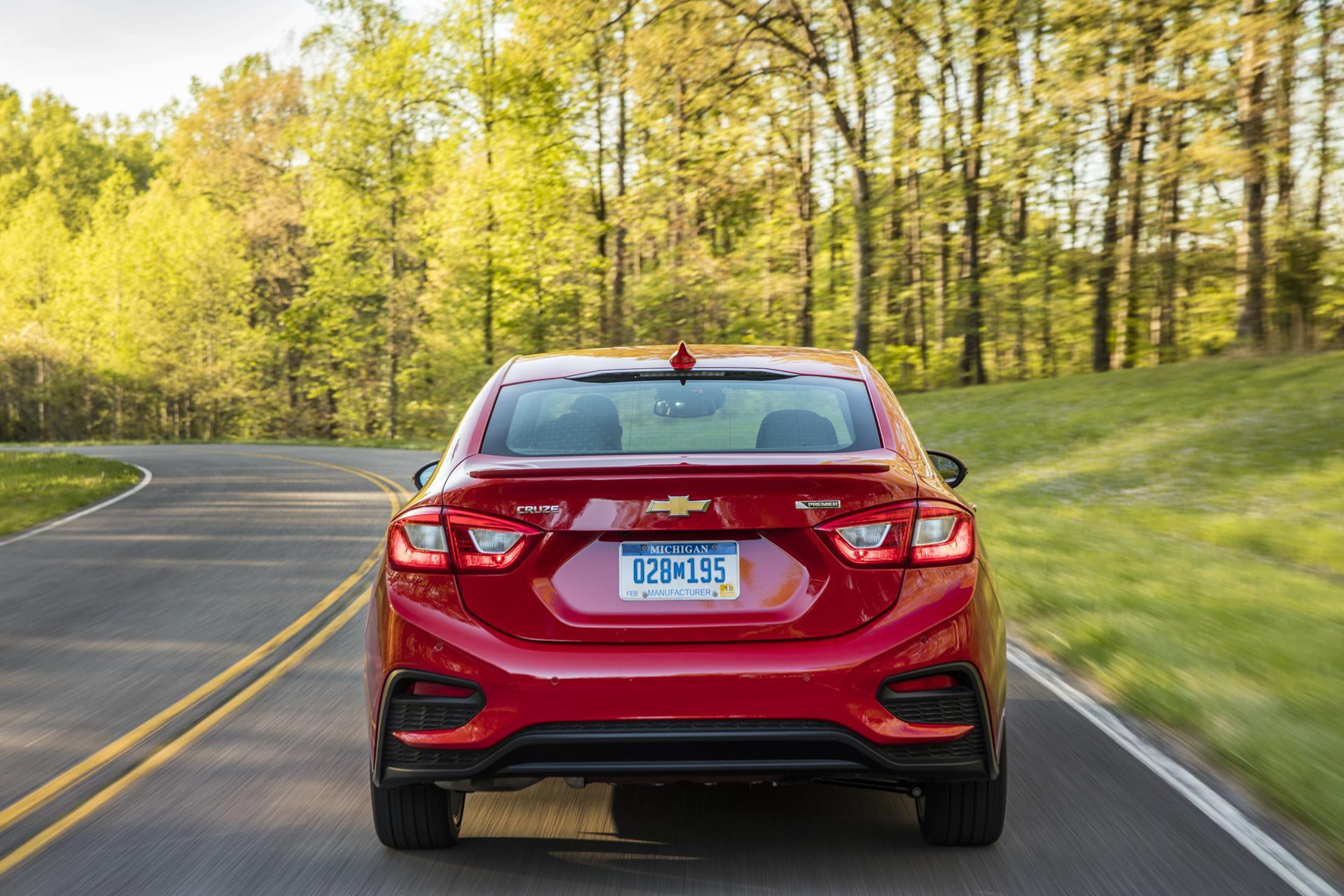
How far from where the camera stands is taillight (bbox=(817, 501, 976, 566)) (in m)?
3.36

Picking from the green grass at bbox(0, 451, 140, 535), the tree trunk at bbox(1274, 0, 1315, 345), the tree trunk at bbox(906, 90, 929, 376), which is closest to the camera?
the green grass at bbox(0, 451, 140, 535)

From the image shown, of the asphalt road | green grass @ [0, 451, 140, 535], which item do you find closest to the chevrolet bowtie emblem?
the asphalt road

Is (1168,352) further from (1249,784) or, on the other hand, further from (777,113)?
(1249,784)

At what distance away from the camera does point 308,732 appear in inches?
208

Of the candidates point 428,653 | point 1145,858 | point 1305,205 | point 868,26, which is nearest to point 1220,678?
point 1145,858

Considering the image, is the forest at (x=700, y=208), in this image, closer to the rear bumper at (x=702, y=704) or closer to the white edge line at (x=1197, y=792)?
the white edge line at (x=1197, y=792)

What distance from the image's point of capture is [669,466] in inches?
134

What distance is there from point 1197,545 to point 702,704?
9327mm

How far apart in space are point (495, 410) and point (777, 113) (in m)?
26.2

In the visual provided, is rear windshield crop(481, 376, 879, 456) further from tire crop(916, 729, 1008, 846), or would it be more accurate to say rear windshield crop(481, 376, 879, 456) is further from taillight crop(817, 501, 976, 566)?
tire crop(916, 729, 1008, 846)

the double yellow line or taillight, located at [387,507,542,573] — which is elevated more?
taillight, located at [387,507,542,573]

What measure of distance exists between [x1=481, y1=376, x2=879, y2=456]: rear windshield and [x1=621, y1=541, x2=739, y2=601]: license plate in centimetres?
43

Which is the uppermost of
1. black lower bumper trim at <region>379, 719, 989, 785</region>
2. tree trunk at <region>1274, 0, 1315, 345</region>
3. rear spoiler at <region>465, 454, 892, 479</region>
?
tree trunk at <region>1274, 0, 1315, 345</region>

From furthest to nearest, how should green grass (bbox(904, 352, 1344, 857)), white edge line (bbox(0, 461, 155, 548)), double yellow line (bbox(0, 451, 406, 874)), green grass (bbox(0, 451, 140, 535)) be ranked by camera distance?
green grass (bbox(0, 451, 140, 535)) < white edge line (bbox(0, 461, 155, 548)) < green grass (bbox(904, 352, 1344, 857)) < double yellow line (bbox(0, 451, 406, 874))
